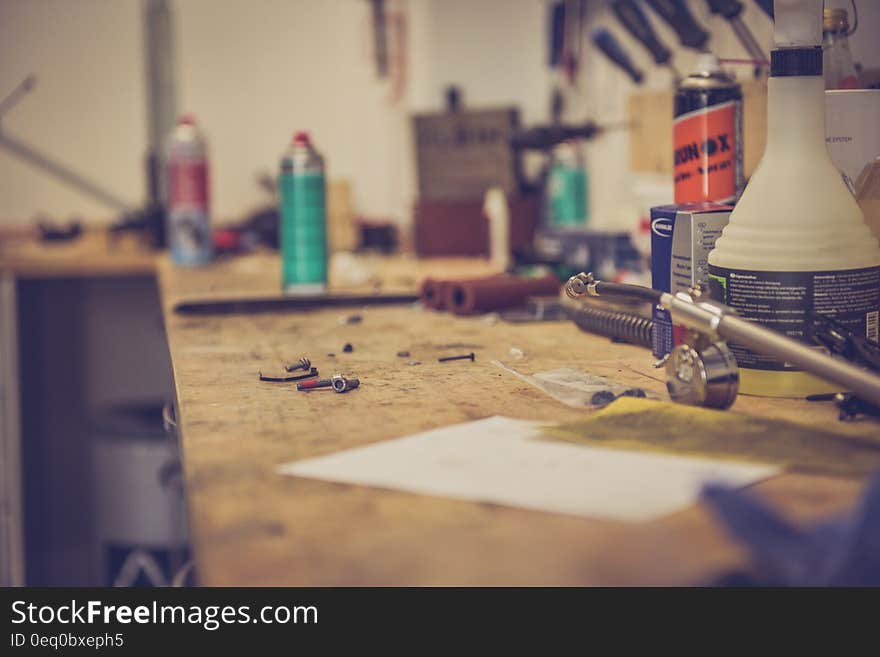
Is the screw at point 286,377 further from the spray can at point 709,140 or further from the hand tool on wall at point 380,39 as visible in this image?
the hand tool on wall at point 380,39

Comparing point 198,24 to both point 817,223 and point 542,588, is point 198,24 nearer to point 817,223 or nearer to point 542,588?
point 817,223

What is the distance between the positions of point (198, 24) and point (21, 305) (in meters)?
1.07

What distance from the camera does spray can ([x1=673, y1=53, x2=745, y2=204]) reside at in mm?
1113

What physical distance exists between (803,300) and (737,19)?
73cm

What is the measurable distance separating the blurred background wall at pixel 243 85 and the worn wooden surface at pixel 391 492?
181 cm

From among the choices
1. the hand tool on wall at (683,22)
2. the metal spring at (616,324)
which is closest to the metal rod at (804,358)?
the metal spring at (616,324)

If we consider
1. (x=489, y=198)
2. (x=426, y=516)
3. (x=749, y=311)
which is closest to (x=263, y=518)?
(x=426, y=516)

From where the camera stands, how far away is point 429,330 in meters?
1.34

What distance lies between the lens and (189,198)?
2193mm

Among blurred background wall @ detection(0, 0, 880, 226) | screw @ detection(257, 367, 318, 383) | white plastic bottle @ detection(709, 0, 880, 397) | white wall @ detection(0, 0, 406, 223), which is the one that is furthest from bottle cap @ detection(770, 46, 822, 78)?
white wall @ detection(0, 0, 406, 223)

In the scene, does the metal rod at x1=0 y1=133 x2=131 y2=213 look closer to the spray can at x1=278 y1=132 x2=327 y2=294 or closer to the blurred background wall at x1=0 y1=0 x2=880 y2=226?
the blurred background wall at x1=0 y1=0 x2=880 y2=226

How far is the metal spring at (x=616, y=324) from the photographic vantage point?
3.82 ft

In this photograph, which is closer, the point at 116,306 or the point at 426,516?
the point at 426,516

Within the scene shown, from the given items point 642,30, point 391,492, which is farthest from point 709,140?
point 642,30
